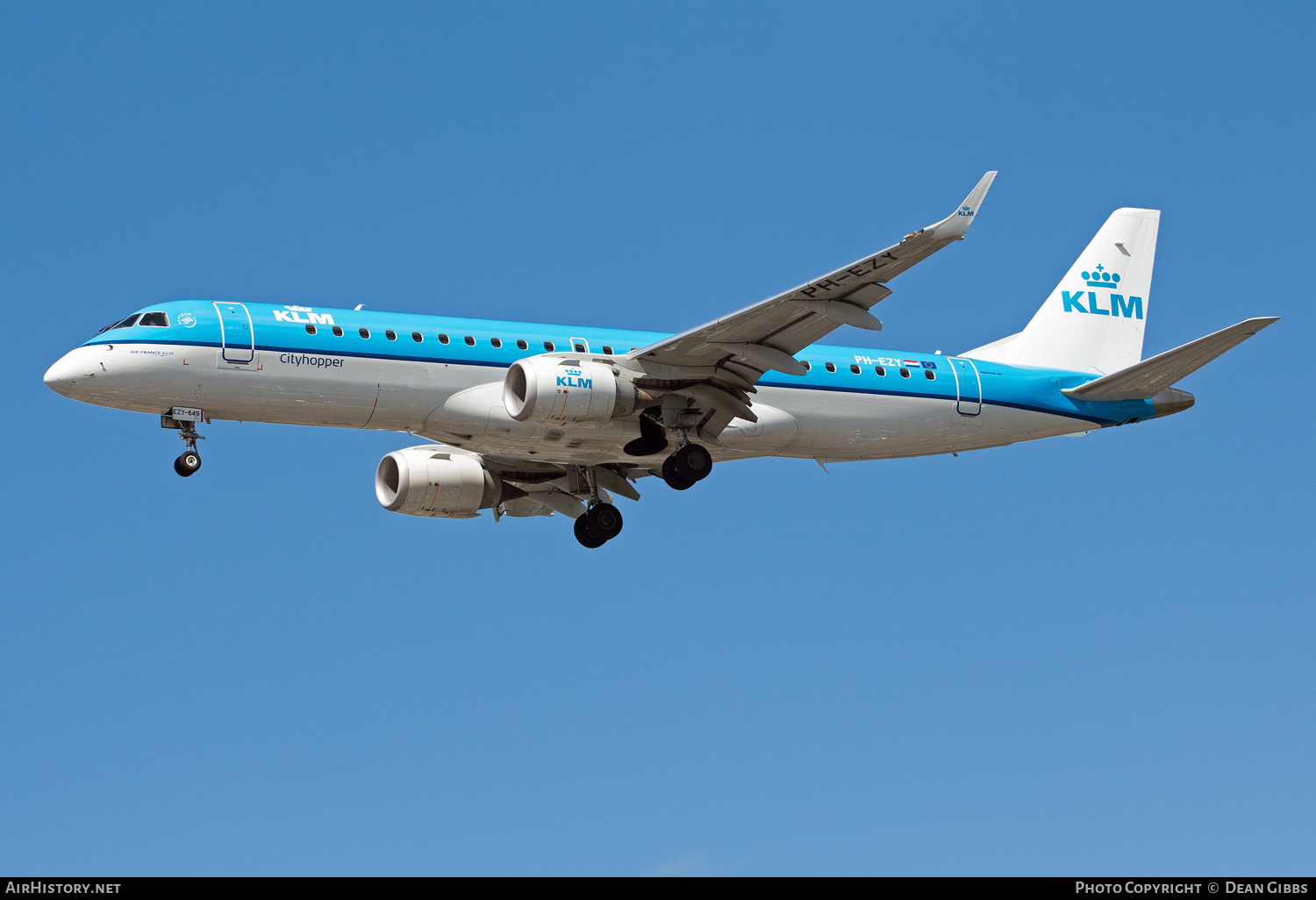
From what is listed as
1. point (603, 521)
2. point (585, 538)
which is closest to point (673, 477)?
point (603, 521)

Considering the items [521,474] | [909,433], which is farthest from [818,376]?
[521,474]

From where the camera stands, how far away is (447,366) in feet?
104

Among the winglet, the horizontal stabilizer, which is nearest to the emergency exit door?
the horizontal stabilizer

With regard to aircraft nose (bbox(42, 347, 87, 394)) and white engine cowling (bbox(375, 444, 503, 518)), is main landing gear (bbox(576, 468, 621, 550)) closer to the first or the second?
white engine cowling (bbox(375, 444, 503, 518))

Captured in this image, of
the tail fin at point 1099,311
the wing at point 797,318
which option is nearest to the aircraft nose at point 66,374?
the wing at point 797,318

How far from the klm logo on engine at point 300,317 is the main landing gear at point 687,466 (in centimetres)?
759

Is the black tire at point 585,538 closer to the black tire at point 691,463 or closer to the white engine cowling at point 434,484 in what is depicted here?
the white engine cowling at point 434,484

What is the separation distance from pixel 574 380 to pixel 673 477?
140 inches

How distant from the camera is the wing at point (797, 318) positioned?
90.3 ft

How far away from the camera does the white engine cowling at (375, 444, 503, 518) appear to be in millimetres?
36312

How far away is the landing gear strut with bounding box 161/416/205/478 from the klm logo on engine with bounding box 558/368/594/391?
7232 mm

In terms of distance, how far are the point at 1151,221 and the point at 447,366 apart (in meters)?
20.0
